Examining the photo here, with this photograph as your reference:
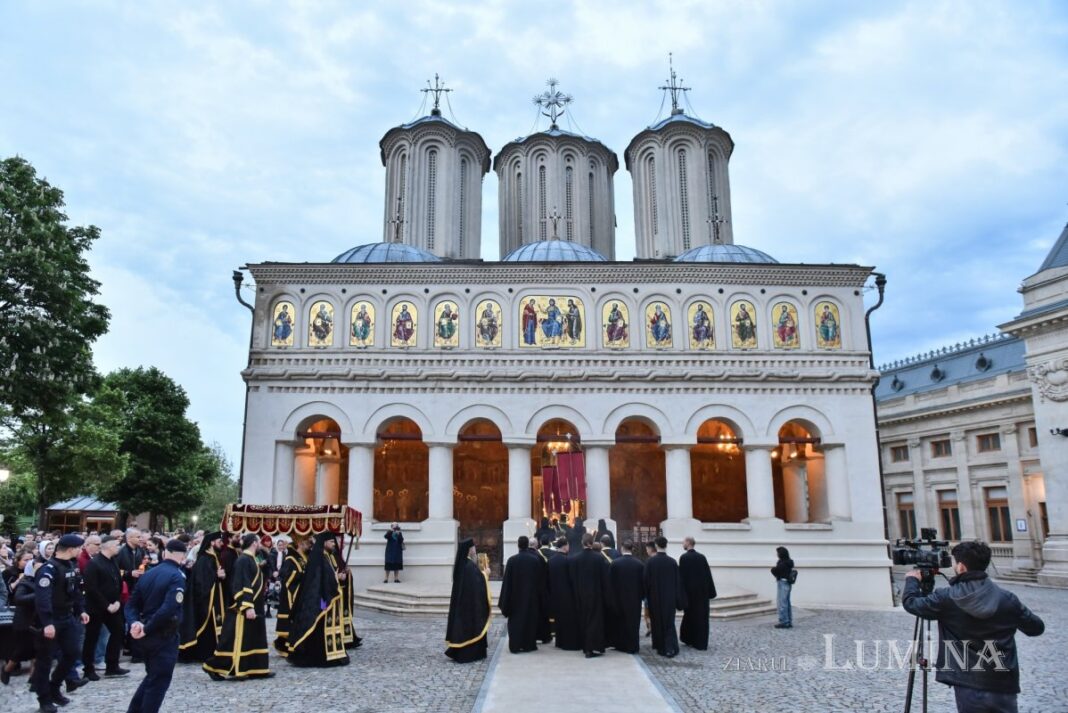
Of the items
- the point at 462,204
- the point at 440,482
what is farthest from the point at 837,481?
the point at 462,204

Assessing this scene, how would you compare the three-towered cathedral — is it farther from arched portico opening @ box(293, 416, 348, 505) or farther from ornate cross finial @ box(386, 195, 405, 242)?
ornate cross finial @ box(386, 195, 405, 242)

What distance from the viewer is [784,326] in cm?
2453

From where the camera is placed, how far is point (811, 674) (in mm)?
10672

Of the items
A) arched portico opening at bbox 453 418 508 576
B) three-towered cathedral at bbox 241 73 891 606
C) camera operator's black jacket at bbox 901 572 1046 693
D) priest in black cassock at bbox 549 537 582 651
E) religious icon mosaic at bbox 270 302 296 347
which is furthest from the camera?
arched portico opening at bbox 453 418 508 576

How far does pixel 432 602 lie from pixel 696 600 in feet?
25.5

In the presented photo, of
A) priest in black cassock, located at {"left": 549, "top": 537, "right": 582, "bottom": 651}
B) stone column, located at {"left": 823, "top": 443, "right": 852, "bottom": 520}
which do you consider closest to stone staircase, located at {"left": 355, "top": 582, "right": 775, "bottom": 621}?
stone column, located at {"left": 823, "top": 443, "right": 852, "bottom": 520}

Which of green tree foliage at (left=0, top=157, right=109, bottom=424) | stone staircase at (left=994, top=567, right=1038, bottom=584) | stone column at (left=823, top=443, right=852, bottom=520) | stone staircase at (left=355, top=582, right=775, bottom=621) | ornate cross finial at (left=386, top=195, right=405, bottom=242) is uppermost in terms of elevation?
ornate cross finial at (left=386, top=195, right=405, bottom=242)

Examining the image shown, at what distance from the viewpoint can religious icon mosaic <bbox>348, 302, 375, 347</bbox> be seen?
943 inches

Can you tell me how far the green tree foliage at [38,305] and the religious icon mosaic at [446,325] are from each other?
9.68 meters

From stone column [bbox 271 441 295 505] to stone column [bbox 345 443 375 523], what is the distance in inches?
74.2

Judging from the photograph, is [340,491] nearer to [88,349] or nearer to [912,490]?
[88,349]

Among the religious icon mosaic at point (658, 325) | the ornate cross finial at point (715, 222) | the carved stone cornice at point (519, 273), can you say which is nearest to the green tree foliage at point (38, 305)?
the carved stone cornice at point (519, 273)

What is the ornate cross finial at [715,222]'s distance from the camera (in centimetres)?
3228

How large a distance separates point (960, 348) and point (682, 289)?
23.4 m
